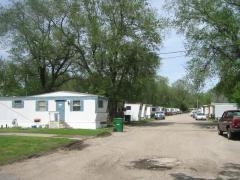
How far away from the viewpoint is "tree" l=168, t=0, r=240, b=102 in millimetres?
45281

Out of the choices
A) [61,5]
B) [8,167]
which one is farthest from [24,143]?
[61,5]

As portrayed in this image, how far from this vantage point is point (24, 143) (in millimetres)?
22219

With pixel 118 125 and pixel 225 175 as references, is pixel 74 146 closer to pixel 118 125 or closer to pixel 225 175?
pixel 225 175

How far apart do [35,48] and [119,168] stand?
45748 millimetres

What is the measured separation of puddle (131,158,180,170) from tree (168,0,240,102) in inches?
1128

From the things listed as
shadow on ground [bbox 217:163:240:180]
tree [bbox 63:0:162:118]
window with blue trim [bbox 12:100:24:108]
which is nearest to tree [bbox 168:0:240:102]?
tree [bbox 63:0:162:118]

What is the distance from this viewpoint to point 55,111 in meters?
41.2

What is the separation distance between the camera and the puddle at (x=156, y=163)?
50.3 ft

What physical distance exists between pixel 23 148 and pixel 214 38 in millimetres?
30006

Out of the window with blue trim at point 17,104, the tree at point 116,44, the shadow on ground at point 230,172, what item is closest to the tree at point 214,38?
the tree at point 116,44

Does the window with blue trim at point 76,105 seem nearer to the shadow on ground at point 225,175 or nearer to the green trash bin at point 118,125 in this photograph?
the green trash bin at point 118,125

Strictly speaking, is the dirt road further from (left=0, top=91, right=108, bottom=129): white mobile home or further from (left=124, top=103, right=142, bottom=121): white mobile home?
(left=124, top=103, right=142, bottom=121): white mobile home

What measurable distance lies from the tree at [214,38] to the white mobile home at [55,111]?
38.7 feet

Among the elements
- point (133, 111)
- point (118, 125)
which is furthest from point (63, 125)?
point (133, 111)
